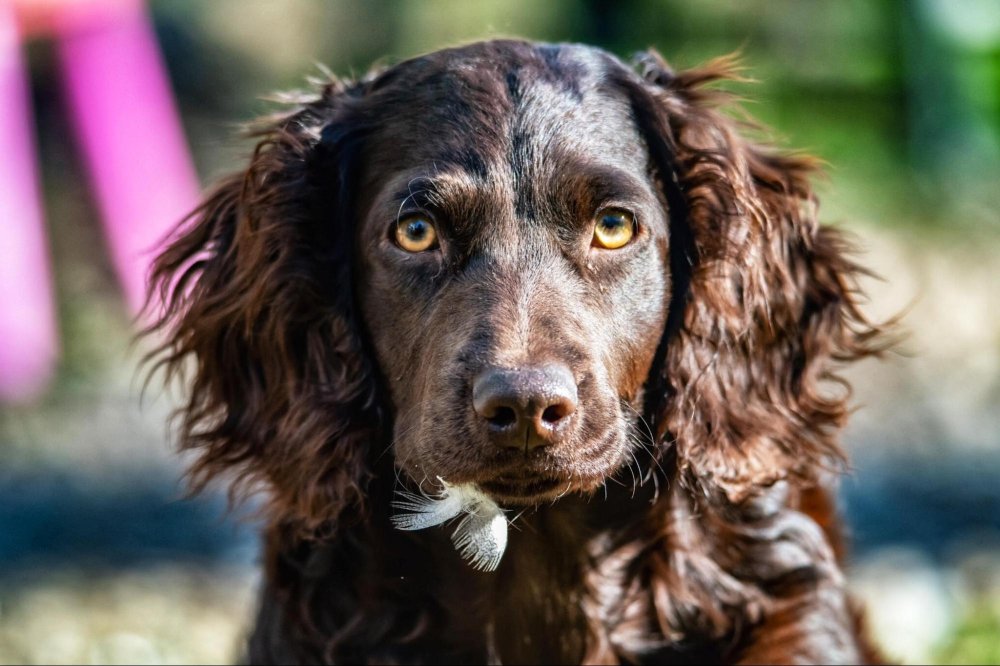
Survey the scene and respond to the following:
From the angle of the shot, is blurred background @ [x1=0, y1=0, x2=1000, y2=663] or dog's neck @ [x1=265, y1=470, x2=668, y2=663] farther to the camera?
blurred background @ [x1=0, y1=0, x2=1000, y2=663]

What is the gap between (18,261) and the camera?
25.3ft

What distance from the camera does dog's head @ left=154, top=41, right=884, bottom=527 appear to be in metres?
2.94

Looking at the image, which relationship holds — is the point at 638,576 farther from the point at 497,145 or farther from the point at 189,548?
the point at 189,548

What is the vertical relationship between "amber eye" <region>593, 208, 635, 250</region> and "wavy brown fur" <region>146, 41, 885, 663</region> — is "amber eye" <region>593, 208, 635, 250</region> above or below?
above

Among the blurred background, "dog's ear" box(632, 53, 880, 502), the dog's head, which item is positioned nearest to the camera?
the dog's head

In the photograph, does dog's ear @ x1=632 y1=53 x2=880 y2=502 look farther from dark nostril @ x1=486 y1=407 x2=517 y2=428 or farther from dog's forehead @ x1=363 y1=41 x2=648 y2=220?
dark nostril @ x1=486 y1=407 x2=517 y2=428

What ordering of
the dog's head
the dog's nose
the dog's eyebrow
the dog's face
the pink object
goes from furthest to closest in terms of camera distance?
the pink object
the dog's eyebrow
the dog's head
the dog's face
the dog's nose

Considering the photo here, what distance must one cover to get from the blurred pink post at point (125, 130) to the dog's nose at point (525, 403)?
5.80 m

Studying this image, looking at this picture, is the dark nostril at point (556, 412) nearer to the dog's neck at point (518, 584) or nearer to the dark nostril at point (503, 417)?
the dark nostril at point (503, 417)

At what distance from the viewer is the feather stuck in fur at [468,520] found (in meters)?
3.07

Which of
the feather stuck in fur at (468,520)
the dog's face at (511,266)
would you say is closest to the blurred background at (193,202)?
the dog's face at (511,266)

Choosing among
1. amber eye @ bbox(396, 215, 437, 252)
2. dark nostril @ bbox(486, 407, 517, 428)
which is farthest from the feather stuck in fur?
amber eye @ bbox(396, 215, 437, 252)

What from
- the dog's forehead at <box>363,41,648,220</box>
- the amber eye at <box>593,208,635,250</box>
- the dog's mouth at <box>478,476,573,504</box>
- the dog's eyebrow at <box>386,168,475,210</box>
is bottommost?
the dog's mouth at <box>478,476,573,504</box>

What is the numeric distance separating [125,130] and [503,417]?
6794mm
